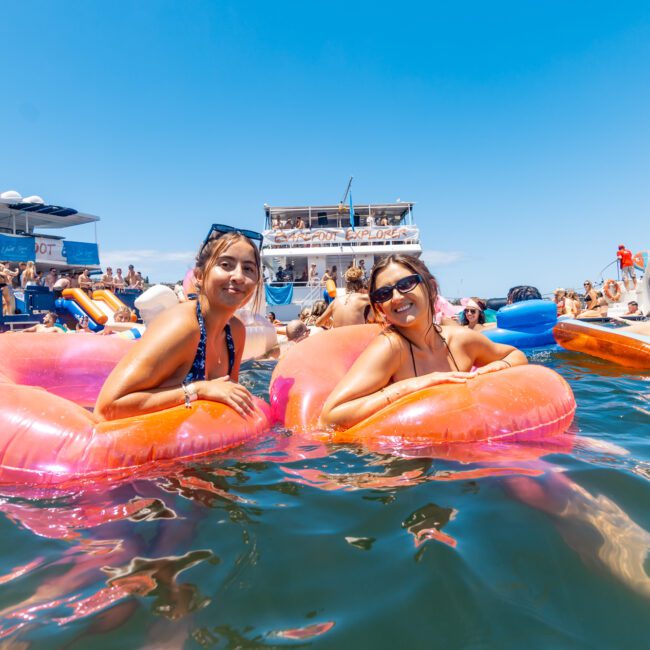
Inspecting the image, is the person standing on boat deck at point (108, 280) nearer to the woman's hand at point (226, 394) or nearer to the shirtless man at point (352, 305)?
the shirtless man at point (352, 305)

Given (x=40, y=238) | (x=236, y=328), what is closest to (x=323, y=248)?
(x=40, y=238)

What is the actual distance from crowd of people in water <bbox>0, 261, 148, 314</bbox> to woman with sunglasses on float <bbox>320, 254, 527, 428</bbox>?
895cm

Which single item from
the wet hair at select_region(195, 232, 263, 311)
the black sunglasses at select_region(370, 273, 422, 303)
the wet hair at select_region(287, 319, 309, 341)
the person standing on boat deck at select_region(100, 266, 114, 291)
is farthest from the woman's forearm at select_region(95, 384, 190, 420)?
the person standing on boat deck at select_region(100, 266, 114, 291)

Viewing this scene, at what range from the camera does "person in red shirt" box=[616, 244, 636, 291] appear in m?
13.9

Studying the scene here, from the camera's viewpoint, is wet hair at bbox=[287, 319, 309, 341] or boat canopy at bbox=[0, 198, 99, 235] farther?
boat canopy at bbox=[0, 198, 99, 235]

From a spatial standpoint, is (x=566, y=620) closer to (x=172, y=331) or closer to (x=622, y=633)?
(x=622, y=633)

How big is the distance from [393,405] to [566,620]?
1.34 metres

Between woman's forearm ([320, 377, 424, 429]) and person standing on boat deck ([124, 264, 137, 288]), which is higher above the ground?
person standing on boat deck ([124, 264, 137, 288])

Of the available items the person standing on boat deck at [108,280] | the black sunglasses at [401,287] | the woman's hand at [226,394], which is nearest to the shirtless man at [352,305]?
the black sunglasses at [401,287]

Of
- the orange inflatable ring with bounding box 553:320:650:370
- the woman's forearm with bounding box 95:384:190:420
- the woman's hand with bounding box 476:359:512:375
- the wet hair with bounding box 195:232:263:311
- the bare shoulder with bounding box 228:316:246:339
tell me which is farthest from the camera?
the orange inflatable ring with bounding box 553:320:650:370

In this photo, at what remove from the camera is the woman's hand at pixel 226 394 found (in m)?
2.38

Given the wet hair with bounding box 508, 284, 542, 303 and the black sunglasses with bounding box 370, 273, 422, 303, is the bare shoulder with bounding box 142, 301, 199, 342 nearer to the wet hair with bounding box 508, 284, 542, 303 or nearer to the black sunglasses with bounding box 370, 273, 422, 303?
the black sunglasses with bounding box 370, 273, 422, 303

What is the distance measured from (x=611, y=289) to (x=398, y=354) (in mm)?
14868

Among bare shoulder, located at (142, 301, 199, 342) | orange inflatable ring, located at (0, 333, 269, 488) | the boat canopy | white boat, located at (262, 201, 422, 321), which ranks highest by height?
the boat canopy
